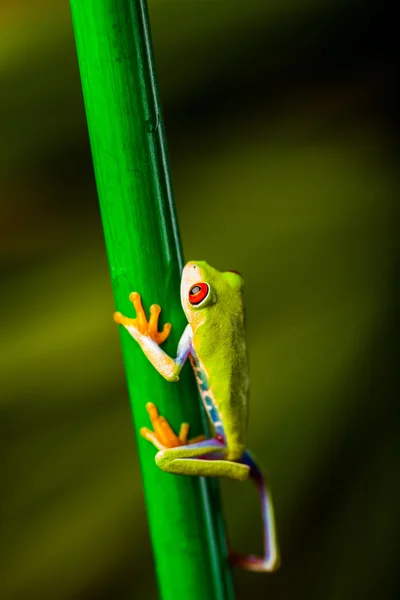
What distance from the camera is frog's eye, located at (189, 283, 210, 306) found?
853 millimetres

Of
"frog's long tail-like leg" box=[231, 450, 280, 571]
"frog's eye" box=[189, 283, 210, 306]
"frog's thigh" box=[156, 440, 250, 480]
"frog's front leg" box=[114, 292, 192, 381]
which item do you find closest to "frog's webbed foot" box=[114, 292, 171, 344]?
"frog's front leg" box=[114, 292, 192, 381]

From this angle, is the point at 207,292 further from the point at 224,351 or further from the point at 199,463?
the point at 199,463

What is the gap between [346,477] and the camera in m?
1.56

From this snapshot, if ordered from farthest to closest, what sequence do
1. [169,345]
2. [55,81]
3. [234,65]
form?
1. [234,65]
2. [55,81]
3. [169,345]

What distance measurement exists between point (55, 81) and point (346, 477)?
104 cm

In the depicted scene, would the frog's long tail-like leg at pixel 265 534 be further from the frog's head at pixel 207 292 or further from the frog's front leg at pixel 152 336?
the frog's front leg at pixel 152 336

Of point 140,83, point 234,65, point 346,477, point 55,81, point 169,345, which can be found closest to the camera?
point 140,83

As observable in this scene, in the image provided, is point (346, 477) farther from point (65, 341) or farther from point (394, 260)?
point (65, 341)

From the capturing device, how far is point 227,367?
0.91 metres

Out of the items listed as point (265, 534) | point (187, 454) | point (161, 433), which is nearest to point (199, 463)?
point (187, 454)

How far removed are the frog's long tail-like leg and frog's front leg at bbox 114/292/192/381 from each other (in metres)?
0.37

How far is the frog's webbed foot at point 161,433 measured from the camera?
59 cm

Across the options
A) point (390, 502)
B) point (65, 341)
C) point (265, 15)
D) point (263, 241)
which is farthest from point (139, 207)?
point (390, 502)

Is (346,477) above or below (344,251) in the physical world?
below
